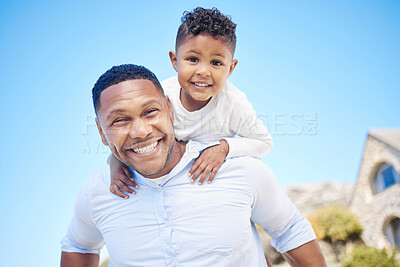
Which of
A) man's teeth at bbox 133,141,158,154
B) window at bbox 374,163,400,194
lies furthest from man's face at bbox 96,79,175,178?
window at bbox 374,163,400,194

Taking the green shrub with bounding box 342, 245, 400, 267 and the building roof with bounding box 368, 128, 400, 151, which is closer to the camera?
the green shrub with bounding box 342, 245, 400, 267

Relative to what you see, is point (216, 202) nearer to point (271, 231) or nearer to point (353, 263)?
point (271, 231)

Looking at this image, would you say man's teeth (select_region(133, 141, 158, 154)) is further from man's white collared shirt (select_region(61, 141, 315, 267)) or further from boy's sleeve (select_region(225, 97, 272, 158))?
boy's sleeve (select_region(225, 97, 272, 158))

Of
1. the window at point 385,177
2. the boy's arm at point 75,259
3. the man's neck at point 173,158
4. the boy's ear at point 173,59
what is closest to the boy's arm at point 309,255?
the man's neck at point 173,158

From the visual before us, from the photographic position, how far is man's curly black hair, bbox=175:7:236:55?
3.06 metres

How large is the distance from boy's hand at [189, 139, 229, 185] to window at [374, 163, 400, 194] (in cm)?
1697

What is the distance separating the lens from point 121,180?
2566mm

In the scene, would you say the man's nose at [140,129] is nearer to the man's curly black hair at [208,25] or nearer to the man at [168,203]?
the man at [168,203]

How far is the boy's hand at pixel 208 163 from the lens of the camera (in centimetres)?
250

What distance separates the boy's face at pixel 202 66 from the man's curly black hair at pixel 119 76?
543 millimetres

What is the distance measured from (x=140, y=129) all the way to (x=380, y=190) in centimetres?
1881

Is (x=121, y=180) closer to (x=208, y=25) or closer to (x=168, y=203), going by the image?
(x=168, y=203)

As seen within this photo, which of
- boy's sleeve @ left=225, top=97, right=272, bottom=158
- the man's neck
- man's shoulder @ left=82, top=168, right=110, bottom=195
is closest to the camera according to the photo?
the man's neck

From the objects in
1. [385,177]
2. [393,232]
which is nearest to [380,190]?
[385,177]
